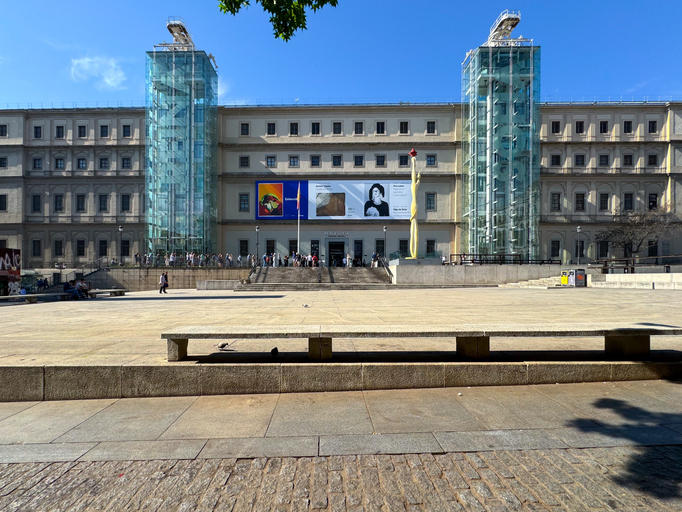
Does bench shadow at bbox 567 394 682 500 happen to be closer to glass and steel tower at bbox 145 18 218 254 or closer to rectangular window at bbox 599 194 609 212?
glass and steel tower at bbox 145 18 218 254

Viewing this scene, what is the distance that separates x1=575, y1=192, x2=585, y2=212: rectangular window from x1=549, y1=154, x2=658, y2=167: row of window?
3.37 m

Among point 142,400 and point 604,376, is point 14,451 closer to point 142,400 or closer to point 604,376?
point 142,400

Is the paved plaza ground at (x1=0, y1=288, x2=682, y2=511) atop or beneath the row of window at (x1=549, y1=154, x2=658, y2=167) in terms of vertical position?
beneath

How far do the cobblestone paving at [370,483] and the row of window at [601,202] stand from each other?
160ft

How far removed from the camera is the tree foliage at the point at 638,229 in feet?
136

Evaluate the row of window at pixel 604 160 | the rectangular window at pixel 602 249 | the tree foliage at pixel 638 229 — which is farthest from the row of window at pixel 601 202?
the rectangular window at pixel 602 249

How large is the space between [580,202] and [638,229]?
6.38 metres

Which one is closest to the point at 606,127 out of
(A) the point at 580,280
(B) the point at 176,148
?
(A) the point at 580,280

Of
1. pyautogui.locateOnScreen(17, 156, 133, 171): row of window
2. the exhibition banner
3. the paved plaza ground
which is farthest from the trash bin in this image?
pyautogui.locateOnScreen(17, 156, 133, 171): row of window

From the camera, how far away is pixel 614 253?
1789 inches

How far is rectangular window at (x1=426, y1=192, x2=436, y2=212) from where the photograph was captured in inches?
1829

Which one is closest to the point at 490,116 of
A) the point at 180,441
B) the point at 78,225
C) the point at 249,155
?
the point at 249,155

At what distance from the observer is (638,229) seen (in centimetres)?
4206

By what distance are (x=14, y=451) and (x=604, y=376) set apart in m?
6.18
